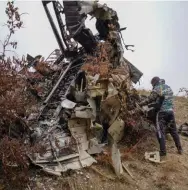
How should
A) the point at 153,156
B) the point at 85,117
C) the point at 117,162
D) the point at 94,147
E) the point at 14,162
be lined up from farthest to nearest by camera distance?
the point at 153,156
the point at 85,117
the point at 94,147
the point at 117,162
the point at 14,162

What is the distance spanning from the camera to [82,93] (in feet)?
Result: 30.8

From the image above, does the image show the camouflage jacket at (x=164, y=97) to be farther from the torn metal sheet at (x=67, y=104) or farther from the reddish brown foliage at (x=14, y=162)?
the reddish brown foliage at (x=14, y=162)

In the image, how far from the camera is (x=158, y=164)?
8641 mm

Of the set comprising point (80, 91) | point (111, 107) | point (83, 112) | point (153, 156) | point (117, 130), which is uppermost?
point (80, 91)

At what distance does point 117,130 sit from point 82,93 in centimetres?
125

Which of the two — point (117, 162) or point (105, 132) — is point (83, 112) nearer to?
point (105, 132)

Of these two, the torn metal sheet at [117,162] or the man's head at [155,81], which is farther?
the man's head at [155,81]

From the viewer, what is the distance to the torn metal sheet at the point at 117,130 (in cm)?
910

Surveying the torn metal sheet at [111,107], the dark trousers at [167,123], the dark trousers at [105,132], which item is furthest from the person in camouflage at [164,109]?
the dark trousers at [105,132]

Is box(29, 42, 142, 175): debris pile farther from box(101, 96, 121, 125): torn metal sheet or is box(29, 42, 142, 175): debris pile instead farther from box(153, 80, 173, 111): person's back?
box(153, 80, 173, 111): person's back

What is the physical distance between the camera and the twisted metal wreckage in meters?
7.66

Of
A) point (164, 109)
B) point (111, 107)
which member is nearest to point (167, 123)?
point (164, 109)

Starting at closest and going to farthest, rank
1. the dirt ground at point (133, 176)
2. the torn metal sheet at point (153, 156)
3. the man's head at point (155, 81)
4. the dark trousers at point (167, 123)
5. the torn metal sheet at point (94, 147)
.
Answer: the dirt ground at point (133, 176) → the torn metal sheet at point (94, 147) → the torn metal sheet at point (153, 156) → the dark trousers at point (167, 123) → the man's head at point (155, 81)

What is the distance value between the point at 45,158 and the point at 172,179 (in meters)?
2.79
